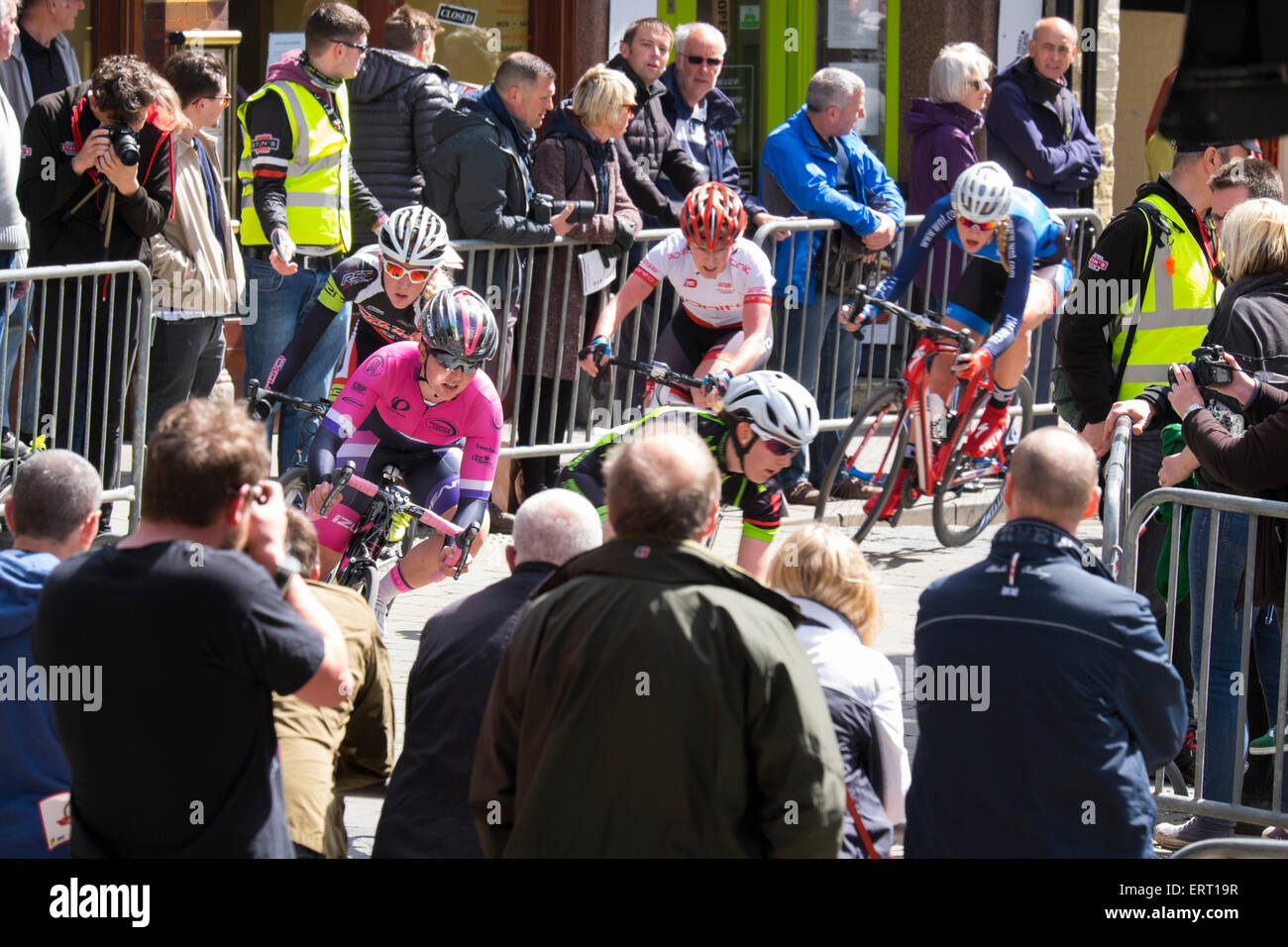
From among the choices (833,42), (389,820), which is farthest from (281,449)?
(833,42)

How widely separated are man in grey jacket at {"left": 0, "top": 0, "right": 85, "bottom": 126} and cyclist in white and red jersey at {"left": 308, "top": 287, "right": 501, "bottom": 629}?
3174 millimetres

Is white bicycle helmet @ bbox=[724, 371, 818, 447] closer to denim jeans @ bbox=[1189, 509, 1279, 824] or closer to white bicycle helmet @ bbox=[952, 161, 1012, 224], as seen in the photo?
denim jeans @ bbox=[1189, 509, 1279, 824]

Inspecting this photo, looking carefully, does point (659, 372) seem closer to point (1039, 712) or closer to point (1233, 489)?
point (1233, 489)

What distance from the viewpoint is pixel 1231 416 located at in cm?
593

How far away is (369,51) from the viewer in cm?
955

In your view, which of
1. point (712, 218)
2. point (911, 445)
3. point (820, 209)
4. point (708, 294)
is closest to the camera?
point (712, 218)

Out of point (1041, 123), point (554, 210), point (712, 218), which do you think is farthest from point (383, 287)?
point (1041, 123)

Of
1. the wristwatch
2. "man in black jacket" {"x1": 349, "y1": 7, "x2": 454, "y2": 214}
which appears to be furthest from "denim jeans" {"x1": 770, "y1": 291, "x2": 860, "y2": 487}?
the wristwatch

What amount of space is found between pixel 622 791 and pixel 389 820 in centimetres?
101

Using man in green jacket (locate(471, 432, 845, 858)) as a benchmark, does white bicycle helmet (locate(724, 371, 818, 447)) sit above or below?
above

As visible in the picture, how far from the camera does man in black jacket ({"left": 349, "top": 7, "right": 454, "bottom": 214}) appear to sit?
9586 millimetres

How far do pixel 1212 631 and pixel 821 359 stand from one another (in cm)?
467
